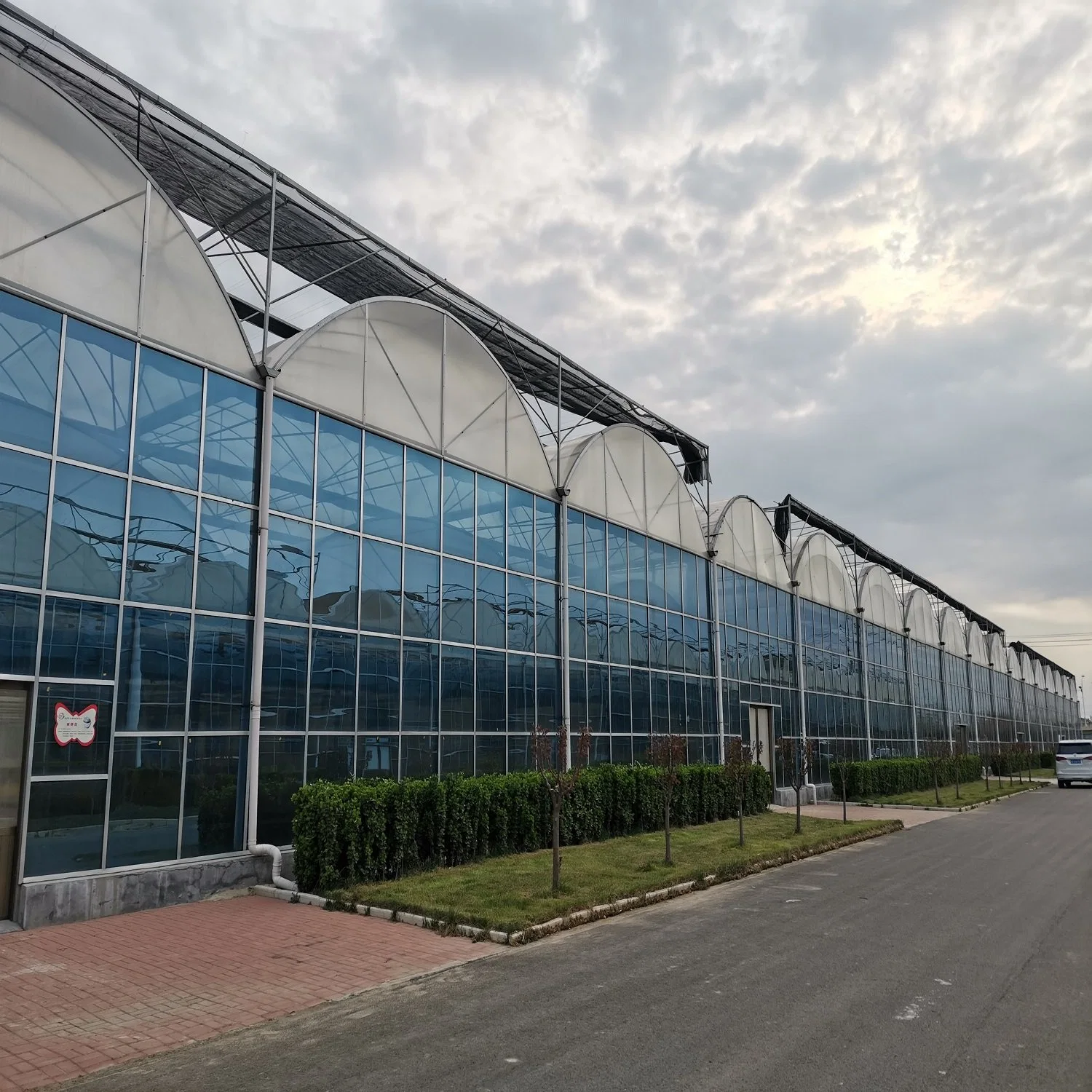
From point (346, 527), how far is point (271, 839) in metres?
5.27

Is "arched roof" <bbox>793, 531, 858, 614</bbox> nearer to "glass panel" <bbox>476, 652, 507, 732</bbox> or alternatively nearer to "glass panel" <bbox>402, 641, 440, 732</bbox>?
"glass panel" <bbox>476, 652, 507, 732</bbox>

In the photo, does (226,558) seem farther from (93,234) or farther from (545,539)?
(545,539)

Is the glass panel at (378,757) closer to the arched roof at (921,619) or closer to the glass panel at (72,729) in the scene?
the glass panel at (72,729)

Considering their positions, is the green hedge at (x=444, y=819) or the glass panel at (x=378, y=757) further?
the glass panel at (x=378, y=757)

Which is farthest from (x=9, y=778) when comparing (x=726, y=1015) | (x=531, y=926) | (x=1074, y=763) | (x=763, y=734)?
(x=1074, y=763)

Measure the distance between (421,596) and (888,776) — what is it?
25.8 metres

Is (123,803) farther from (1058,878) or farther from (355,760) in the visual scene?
(1058,878)

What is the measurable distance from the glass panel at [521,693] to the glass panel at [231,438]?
23.8ft

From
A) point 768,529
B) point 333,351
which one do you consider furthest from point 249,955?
point 768,529

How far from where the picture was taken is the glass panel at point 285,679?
45.1 feet

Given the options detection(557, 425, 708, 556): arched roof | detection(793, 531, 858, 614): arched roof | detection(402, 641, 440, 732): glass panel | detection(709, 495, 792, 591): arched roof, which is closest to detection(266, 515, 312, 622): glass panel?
detection(402, 641, 440, 732): glass panel

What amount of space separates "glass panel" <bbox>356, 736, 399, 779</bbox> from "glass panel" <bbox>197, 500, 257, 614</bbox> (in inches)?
129

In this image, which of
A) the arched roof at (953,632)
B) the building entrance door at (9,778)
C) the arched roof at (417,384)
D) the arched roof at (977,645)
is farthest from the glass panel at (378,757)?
the arched roof at (977,645)

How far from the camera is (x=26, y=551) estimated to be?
1095 cm
